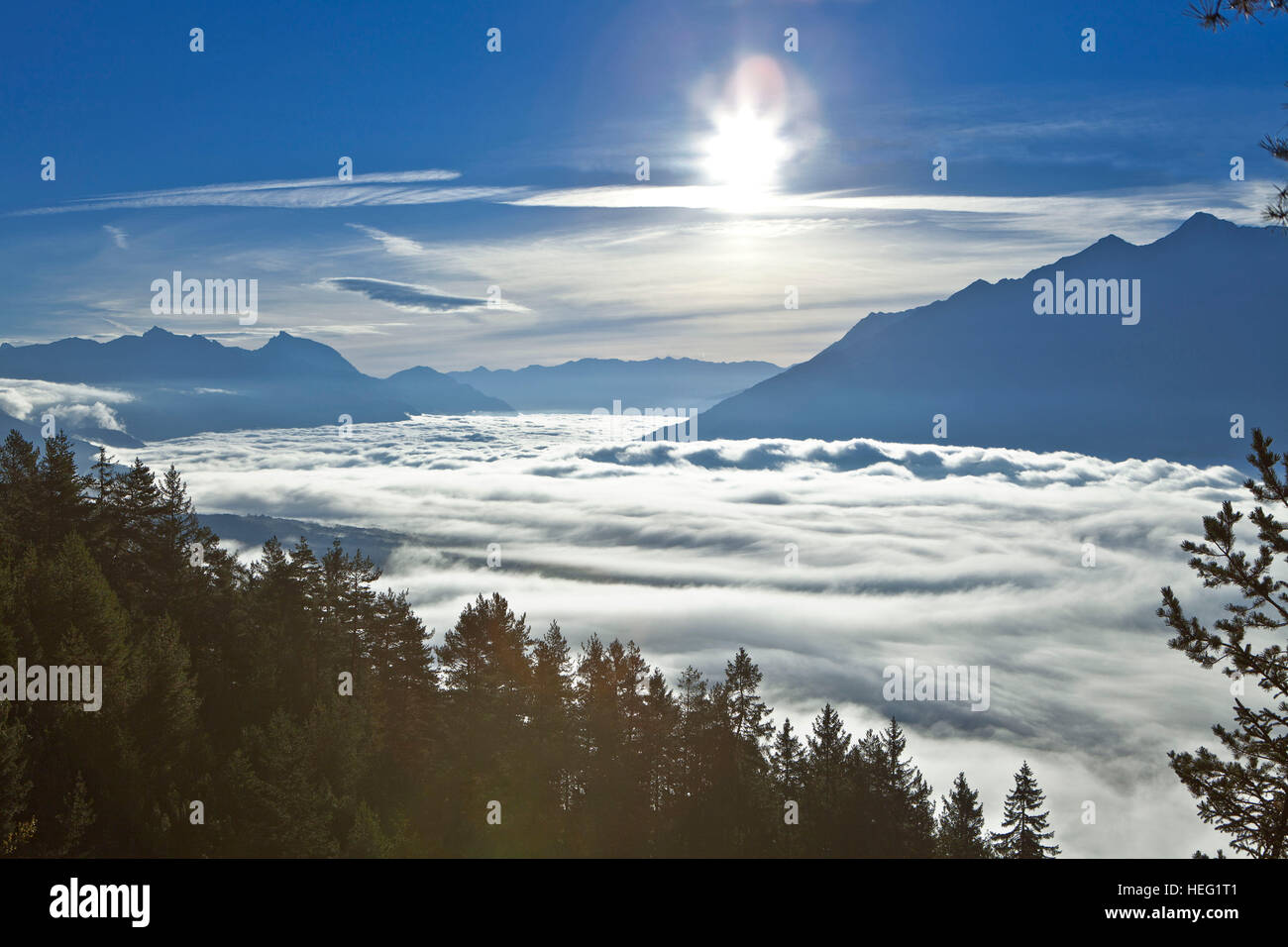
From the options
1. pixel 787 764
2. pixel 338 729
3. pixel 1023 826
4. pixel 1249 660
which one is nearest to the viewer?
pixel 1249 660

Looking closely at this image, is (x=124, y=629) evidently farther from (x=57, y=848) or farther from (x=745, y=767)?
(x=745, y=767)

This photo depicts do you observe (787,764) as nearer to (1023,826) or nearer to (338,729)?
(338,729)

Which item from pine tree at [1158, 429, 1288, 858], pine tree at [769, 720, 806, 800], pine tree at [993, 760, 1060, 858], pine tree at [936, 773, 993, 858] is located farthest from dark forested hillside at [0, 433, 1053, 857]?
pine tree at [1158, 429, 1288, 858]

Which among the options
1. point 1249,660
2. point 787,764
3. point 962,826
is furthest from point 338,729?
point 962,826

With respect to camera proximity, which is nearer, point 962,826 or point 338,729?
point 338,729

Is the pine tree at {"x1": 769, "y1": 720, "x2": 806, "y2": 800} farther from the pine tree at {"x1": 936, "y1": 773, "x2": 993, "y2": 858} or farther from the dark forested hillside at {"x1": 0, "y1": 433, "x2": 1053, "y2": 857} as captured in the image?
the pine tree at {"x1": 936, "y1": 773, "x2": 993, "y2": 858}

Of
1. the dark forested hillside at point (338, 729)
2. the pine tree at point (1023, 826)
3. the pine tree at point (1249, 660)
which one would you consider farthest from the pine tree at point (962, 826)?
the pine tree at point (1249, 660)

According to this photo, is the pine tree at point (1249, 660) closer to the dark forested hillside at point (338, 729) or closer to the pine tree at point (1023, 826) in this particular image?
the dark forested hillside at point (338, 729)

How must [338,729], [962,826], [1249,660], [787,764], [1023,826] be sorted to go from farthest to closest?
1. [1023,826]
2. [962,826]
3. [787,764]
4. [338,729]
5. [1249,660]
